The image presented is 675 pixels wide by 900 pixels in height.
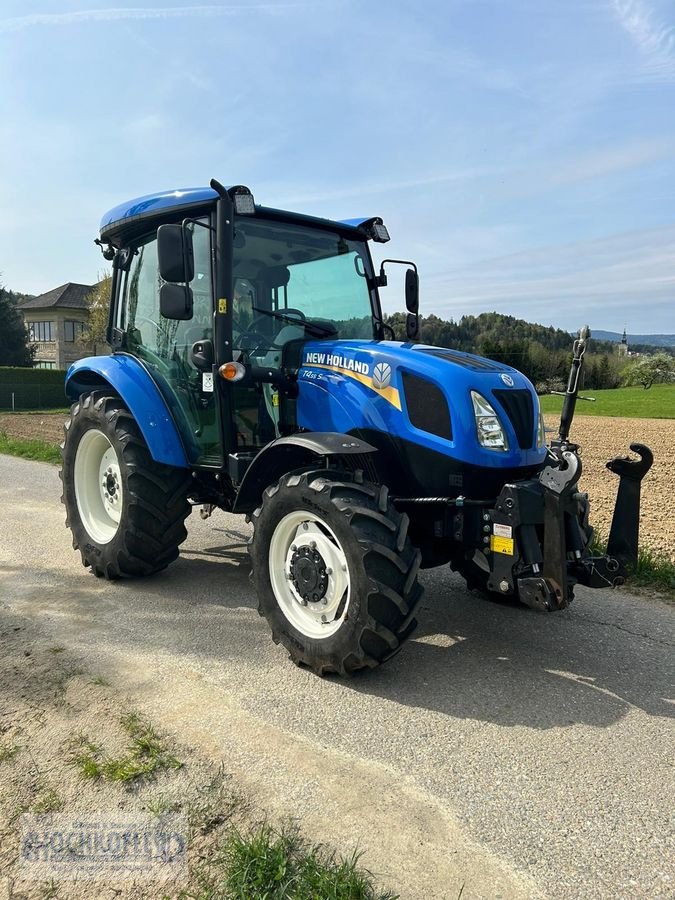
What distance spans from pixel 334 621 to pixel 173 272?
207cm

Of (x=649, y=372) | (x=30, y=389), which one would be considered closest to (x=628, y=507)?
(x=30, y=389)

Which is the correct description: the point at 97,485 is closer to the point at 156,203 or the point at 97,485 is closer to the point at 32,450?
the point at 156,203

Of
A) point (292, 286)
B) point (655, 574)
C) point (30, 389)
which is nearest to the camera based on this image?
point (292, 286)

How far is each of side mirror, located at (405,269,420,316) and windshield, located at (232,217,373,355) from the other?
1.52ft

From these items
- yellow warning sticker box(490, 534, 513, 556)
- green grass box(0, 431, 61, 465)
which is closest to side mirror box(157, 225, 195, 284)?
yellow warning sticker box(490, 534, 513, 556)

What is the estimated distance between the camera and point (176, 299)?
12.9 ft

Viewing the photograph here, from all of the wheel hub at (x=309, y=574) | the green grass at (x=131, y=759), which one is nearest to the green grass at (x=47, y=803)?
the green grass at (x=131, y=759)

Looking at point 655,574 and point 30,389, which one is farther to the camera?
point 30,389

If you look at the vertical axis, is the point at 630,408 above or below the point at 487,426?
below

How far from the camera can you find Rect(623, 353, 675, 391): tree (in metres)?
49.9

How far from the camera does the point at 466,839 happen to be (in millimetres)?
2236

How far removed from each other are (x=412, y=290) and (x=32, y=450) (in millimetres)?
9500

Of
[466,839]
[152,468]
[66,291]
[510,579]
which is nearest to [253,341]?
[152,468]

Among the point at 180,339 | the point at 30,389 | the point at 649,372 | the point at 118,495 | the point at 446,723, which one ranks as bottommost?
the point at 446,723
